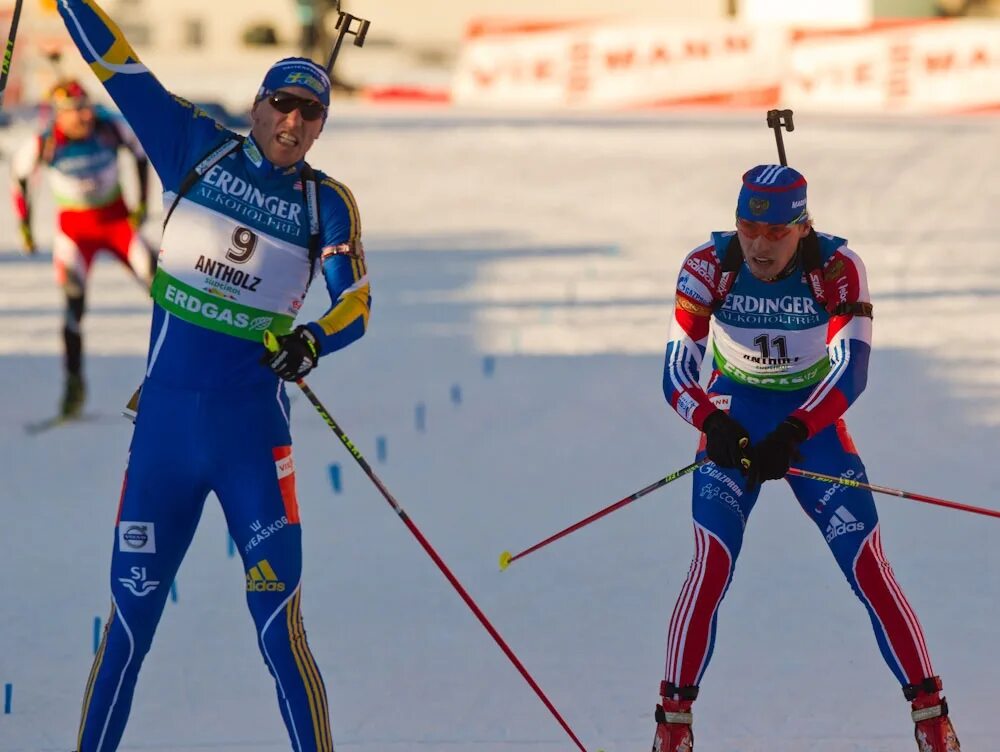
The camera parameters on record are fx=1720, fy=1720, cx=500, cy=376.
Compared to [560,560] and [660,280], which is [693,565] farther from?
[660,280]

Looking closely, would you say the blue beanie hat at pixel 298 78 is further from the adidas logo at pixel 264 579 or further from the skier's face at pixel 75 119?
the skier's face at pixel 75 119

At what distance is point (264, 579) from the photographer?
4.92 m

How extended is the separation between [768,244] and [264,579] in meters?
1.87

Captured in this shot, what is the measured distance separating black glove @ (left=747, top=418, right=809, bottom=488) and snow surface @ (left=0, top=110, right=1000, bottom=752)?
3.33 feet

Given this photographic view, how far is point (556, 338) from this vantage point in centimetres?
1359

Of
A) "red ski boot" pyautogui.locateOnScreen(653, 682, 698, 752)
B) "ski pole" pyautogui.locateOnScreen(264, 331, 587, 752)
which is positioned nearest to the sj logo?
"ski pole" pyautogui.locateOnScreen(264, 331, 587, 752)

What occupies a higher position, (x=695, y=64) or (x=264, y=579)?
(x=695, y=64)

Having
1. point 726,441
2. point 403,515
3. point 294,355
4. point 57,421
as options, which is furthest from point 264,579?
point 57,421

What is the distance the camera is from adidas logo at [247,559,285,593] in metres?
4.92

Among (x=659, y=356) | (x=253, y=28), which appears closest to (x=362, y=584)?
(x=659, y=356)

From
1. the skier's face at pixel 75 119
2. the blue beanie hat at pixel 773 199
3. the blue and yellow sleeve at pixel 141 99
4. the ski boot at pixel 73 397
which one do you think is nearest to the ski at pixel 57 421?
the ski boot at pixel 73 397

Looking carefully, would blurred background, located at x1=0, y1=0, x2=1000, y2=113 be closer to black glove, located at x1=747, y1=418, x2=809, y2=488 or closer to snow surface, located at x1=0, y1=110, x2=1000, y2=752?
snow surface, located at x1=0, y1=110, x2=1000, y2=752

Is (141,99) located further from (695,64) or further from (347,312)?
(695,64)

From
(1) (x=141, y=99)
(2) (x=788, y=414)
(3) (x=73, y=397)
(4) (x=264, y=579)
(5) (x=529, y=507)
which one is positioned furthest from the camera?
(3) (x=73, y=397)
